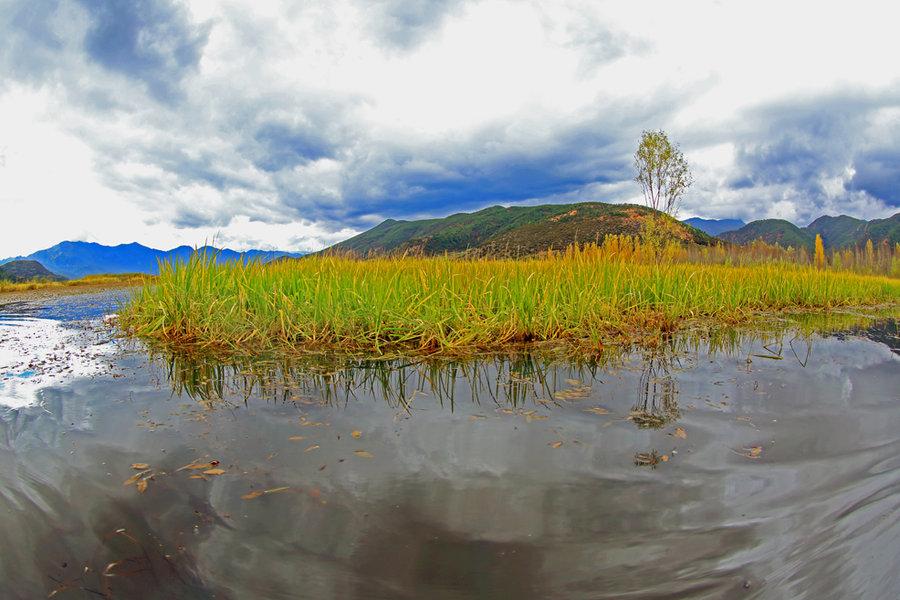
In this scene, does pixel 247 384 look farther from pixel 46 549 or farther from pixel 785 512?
pixel 785 512

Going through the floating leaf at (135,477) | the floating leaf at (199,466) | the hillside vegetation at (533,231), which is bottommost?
the floating leaf at (135,477)

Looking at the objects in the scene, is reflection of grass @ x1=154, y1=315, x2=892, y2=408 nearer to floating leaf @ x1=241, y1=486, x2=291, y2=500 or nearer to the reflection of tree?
the reflection of tree

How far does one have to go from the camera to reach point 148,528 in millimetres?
1867

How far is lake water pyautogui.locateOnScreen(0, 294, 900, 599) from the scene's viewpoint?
1597 millimetres

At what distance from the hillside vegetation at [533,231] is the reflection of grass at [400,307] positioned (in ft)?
5.11

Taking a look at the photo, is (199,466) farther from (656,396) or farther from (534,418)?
(656,396)

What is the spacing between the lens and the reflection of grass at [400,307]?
538 centimetres

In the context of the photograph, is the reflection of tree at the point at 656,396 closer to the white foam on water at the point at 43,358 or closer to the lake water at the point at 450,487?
the lake water at the point at 450,487

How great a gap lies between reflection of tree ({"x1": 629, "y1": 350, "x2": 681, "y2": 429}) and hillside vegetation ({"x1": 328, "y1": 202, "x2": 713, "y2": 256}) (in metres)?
4.26

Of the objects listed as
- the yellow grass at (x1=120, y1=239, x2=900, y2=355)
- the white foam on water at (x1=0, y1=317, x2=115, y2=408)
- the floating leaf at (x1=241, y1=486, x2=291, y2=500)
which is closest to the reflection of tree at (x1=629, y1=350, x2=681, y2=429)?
the yellow grass at (x1=120, y1=239, x2=900, y2=355)

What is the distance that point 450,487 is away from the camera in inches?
86.1

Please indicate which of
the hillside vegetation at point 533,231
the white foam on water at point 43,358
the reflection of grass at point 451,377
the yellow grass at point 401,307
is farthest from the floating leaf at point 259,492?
the hillside vegetation at point 533,231

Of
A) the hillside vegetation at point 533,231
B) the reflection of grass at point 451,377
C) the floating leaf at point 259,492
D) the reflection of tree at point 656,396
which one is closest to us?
the floating leaf at point 259,492

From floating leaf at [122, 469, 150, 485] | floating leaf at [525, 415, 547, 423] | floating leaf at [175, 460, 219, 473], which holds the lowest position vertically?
floating leaf at [122, 469, 150, 485]
